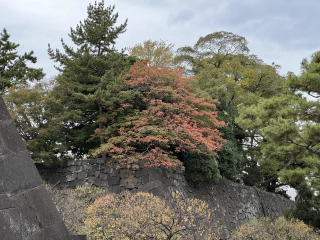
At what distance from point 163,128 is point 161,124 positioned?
401mm

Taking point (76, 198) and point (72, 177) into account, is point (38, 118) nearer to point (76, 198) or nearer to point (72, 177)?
point (72, 177)

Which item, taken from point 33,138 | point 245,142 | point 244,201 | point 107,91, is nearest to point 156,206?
point 107,91

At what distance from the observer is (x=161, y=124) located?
11.2 m

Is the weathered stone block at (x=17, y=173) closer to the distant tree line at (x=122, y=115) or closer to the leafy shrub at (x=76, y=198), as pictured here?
the leafy shrub at (x=76, y=198)

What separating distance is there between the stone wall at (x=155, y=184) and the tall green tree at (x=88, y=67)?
3.64 ft

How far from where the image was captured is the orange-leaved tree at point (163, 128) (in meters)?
10.7

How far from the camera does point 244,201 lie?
16109mm

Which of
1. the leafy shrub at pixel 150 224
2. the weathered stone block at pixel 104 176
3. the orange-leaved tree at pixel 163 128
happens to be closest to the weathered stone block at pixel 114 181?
the weathered stone block at pixel 104 176

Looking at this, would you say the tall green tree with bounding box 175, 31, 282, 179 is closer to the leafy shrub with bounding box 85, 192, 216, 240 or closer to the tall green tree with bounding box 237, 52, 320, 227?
the tall green tree with bounding box 237, 52, 320, 227

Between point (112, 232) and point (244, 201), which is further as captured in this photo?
point (244, 201)

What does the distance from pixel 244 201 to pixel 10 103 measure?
11348 millimetres

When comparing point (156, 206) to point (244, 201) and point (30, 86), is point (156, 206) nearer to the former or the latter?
point (30, 86)

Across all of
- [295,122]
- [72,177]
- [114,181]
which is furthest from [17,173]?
[72,177]

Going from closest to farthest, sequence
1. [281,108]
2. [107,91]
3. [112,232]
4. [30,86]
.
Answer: [112,232], [281,108], [107,91], [30,86]
